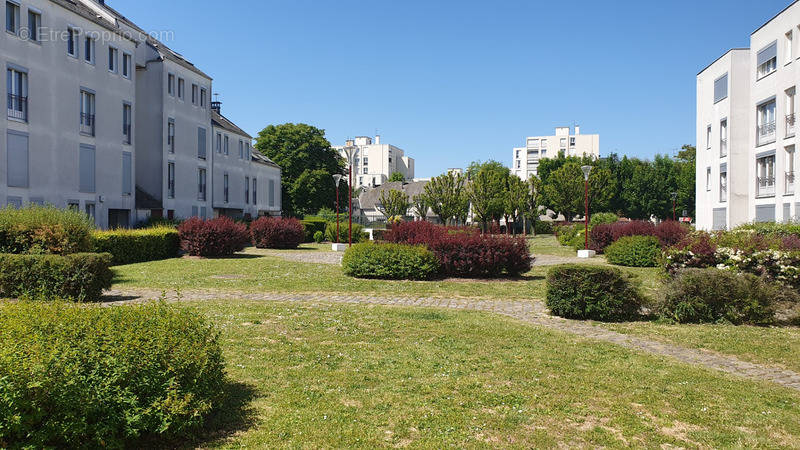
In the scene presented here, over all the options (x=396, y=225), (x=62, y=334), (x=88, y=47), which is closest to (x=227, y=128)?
(x=88, y=47)

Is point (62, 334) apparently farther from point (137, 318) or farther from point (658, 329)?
point (658, 329)

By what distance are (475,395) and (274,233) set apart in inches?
1048

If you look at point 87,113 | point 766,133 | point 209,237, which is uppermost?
point 87,113

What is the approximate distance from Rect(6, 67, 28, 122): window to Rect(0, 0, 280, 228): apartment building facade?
40mm

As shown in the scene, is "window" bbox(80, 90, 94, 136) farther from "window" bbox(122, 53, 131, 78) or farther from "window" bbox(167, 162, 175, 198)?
"window" bbox(167, 162, 175, 198)

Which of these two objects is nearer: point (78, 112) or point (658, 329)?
point (658, 329)

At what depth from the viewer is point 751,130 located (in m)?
30.3

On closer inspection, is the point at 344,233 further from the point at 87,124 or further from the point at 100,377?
the point at 100,377

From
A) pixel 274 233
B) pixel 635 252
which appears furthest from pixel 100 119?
pixel 635 252

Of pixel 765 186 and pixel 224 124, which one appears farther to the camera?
pixel 224 124

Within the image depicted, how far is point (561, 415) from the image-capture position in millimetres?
4863

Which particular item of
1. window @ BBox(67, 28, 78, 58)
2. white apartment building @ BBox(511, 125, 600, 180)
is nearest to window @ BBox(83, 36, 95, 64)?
window @ BBox(67, 28, 78, 58)

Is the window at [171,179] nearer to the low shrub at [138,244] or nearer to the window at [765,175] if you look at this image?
the low shrub at [138,244]

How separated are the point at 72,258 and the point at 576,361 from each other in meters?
9.89
